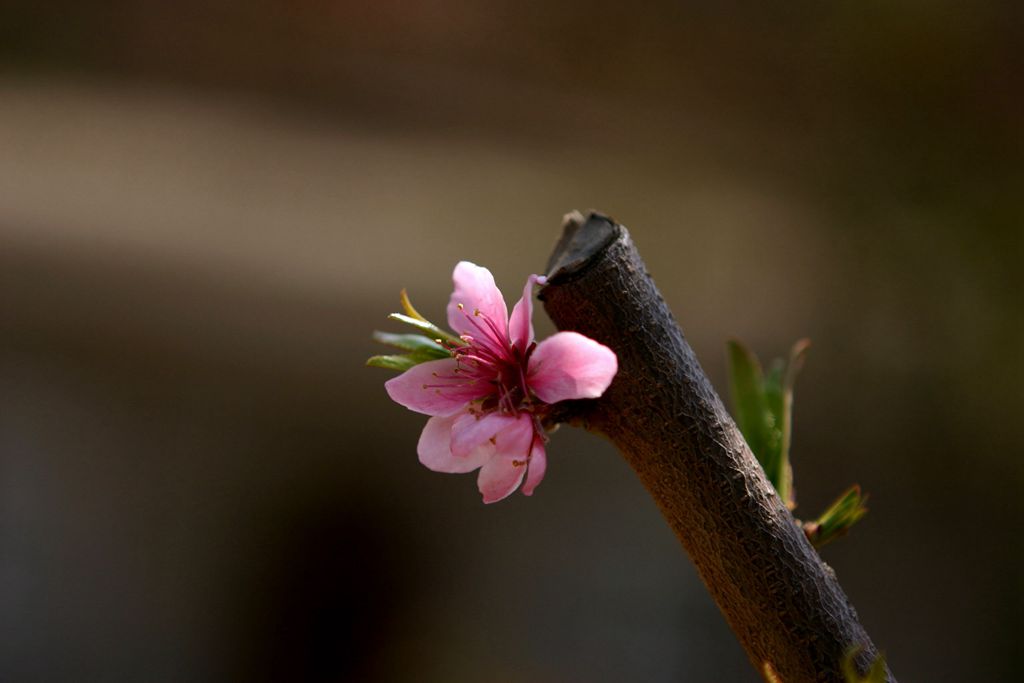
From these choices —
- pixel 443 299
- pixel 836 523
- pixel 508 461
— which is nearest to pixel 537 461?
pixel 508 461

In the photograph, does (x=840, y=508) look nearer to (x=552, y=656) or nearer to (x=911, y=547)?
(x=552, y=656)

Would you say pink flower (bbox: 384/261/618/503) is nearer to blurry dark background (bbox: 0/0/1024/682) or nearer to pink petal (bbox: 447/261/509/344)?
pink petal (bbox: 447/261/509/344)

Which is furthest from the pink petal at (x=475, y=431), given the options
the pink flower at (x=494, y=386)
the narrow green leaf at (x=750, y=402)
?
the narrow green leaf at (x=750, y=402)

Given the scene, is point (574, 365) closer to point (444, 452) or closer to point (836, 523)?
point (444, 452)

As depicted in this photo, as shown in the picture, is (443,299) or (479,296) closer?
(479,296)

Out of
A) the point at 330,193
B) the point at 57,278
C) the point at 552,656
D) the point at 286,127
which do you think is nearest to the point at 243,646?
the point at 552,656

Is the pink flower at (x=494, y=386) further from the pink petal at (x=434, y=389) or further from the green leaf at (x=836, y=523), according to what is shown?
the green leaf at (x=836, y=523)

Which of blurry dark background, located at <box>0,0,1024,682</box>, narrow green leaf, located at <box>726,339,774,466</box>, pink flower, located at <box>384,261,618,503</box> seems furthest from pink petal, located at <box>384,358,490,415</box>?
blurry dark background, located at <box>0,0,1024,682</box>
